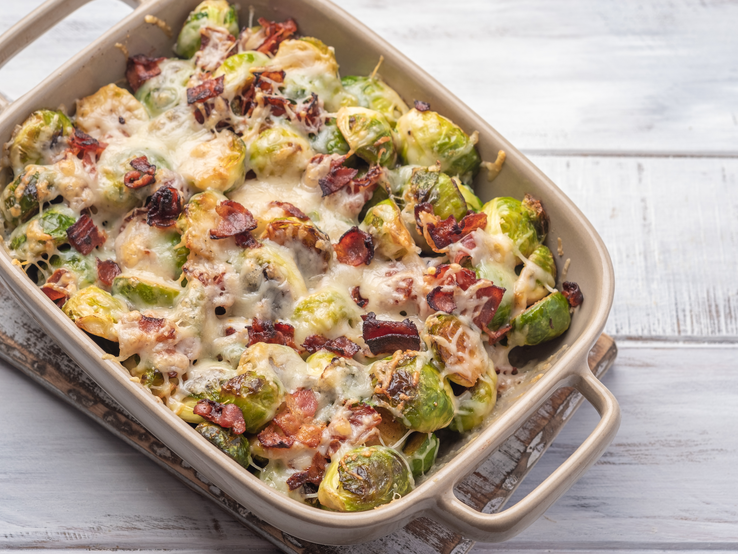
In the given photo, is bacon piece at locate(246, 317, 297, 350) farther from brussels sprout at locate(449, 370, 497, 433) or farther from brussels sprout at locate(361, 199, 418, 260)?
brussels sprout at locate(449, 370, 497, 433)

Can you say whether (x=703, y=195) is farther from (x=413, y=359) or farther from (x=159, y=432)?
(x=159, y=432)

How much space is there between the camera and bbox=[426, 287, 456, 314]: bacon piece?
2.43m

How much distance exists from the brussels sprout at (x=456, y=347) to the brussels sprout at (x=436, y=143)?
2.05 ft

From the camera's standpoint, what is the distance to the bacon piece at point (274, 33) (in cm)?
290

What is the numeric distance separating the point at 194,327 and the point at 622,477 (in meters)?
1.77

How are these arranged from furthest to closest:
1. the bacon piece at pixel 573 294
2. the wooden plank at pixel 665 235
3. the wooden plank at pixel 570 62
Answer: the wooden plank at pixel 570 62, the wooden plank at pixel 665 235, the bacon piece at pixel 573 294

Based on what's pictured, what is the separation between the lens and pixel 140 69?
9.27 feet

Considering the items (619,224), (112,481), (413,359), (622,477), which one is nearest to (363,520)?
(413,359)

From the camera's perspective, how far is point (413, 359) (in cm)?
235

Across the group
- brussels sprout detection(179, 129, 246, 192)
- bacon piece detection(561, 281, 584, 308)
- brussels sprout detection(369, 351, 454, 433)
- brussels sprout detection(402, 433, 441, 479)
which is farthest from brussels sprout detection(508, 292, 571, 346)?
brussels sprout detection(179, 129, 246, 192)

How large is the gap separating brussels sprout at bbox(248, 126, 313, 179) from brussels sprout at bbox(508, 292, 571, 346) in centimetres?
92

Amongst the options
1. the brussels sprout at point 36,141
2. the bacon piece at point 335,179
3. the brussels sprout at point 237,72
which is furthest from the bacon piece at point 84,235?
the bacon piece at point 335,179

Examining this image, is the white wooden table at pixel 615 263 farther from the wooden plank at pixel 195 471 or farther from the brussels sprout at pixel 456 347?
the brussels sprout at pixel 456 347

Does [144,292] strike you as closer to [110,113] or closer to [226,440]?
[226,440]
